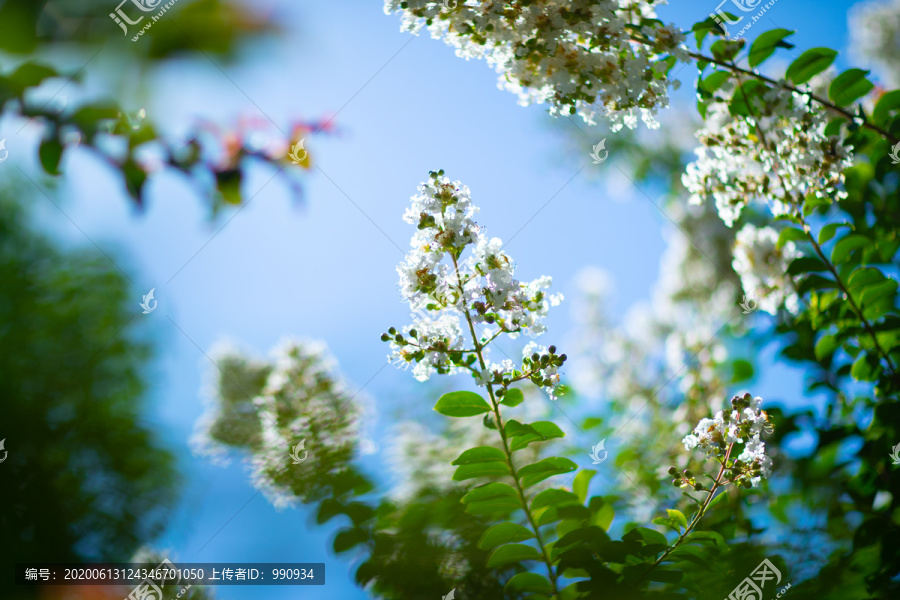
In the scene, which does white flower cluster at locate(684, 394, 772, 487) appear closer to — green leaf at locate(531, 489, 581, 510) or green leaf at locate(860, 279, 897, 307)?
green leaf at locate(531, 489, 581, 510)

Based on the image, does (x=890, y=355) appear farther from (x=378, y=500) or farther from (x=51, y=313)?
(x=51, y=313)

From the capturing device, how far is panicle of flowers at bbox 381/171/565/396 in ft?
2.50

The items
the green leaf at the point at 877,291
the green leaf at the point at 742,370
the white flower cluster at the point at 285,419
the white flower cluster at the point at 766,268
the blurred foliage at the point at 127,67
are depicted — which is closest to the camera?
the blurred foliage at the point at 127,67

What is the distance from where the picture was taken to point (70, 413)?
2.59ft

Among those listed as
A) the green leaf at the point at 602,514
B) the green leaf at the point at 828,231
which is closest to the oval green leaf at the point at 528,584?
the green leaf at the point at 602,514

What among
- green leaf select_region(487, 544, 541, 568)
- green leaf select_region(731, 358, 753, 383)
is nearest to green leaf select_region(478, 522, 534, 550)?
green leaf select_region(487, 544, 541, 568)

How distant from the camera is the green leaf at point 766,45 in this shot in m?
0.95

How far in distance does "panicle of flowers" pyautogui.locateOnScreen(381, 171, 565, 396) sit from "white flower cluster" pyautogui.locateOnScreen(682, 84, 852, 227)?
0.57m

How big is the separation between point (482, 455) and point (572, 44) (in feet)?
2.32

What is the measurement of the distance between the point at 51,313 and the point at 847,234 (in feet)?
4.62

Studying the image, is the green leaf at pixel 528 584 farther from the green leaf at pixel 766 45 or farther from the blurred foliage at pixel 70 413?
the green leaf at pixel 766 45

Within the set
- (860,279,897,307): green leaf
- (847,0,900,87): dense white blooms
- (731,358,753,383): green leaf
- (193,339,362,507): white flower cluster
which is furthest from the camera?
(847,0,900,87): dense white blooms

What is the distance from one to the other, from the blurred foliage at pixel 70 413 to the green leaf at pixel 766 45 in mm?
1180

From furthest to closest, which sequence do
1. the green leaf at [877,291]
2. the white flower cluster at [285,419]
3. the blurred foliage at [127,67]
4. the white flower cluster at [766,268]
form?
the white flower cluster at [766,268]
the green leaf at [877,291]
the white flower cluster at [285,419]
the blurred foliage at [127,67]
